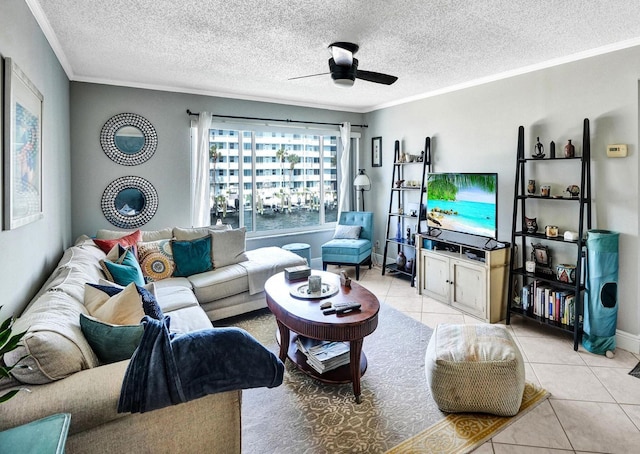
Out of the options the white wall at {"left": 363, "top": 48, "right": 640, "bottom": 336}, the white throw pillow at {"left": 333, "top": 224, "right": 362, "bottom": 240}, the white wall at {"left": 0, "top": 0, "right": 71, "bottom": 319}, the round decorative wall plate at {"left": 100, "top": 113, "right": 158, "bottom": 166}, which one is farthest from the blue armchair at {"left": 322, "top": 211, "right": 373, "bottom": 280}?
the white wall at {"left": 0, "top": 0, "right": 71, "bottom": 319}

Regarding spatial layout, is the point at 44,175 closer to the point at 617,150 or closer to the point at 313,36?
the point at 313,36

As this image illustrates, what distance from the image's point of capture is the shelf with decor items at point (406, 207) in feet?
15.7

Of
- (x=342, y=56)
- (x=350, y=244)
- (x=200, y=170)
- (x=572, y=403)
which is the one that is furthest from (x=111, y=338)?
(x=350, y=244)

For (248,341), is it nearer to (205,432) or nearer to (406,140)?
(205,432)

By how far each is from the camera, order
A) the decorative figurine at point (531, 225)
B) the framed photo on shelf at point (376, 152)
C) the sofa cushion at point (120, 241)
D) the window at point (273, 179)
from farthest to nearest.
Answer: the framed photo on shelf at point (376, 152), the window at point (273, 179), the decorative figurine at point (531, 225), the sofa cushion at point (120, 241)

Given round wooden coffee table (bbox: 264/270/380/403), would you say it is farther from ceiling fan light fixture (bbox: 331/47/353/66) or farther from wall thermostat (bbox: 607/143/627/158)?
wall thermostat (bbox: 607/143/627/158)

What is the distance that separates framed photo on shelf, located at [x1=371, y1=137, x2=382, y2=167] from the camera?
18.5ft

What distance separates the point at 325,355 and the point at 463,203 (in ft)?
8.11

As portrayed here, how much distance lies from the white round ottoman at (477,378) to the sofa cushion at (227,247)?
240 cm

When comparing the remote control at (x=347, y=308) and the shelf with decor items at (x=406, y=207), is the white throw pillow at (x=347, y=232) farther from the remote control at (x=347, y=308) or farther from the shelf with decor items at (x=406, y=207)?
the remote control at (x=347, y=308)

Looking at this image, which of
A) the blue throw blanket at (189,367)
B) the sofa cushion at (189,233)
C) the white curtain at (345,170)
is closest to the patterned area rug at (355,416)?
the blue throw blanket at (189,367)

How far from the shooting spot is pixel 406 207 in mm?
5230

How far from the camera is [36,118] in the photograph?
2.28 meters

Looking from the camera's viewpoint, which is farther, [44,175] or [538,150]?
[538,150]
